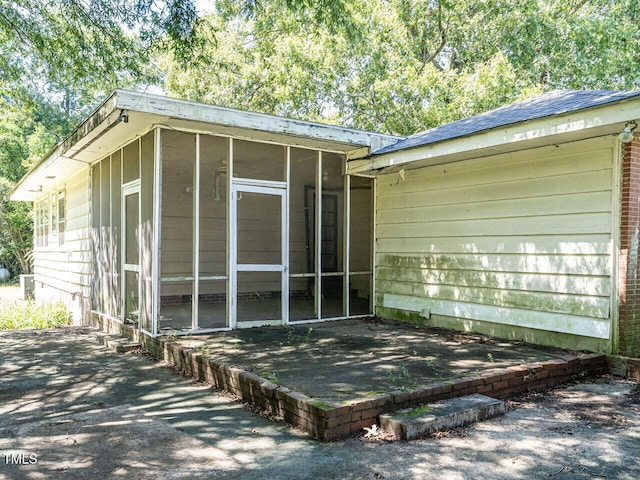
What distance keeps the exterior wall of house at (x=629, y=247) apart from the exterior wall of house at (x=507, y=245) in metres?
0.12

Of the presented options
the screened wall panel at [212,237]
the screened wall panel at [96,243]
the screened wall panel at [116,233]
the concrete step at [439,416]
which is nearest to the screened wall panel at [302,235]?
the screened wall panel at [212,237]

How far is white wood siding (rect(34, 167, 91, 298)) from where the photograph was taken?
9.12m

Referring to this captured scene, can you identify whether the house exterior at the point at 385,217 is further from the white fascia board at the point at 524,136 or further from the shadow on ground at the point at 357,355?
the shadow on ground at the point at 357,355

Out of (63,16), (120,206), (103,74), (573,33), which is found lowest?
(120,206)

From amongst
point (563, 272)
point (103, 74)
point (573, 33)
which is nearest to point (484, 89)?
point (573, 33)

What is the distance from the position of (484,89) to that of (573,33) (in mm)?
3134

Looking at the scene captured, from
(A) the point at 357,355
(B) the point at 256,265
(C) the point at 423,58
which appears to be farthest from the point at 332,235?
(C) the point at 423,58

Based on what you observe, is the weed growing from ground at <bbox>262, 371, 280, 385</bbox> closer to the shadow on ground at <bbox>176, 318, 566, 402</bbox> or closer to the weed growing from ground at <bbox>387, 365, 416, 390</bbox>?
the shadow on ground at <bbox>176, 318, 566, 402</bbox>

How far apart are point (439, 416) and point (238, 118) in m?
4.35

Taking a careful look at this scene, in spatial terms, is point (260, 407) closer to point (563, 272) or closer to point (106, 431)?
point (106, 431)

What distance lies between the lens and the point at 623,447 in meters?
3.13

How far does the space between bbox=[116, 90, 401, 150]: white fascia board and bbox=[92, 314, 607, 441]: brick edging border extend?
2771 mm

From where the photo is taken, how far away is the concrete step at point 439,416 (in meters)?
3.27

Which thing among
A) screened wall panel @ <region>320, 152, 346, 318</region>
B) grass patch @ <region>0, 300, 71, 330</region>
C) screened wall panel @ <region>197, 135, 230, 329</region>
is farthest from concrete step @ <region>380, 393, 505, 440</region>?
grass patch @ <region>0, 300, 71, 330</region>
